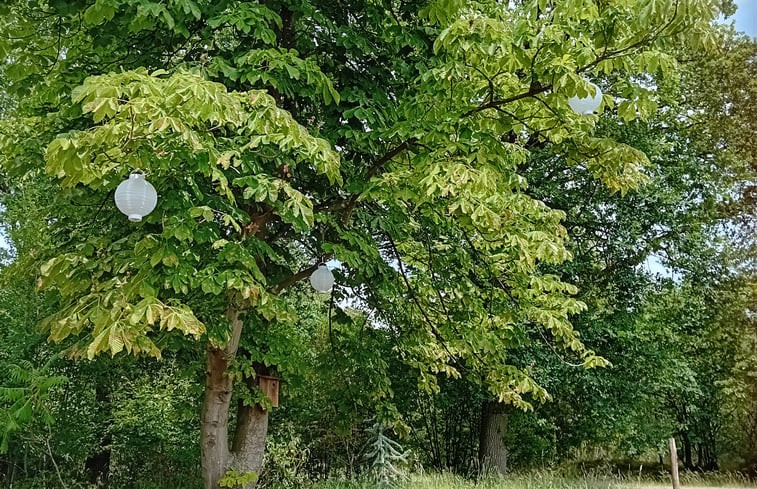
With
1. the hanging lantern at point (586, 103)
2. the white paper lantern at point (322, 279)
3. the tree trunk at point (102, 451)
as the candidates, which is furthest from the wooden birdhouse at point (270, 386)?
the tree trunk at point (102, 451)

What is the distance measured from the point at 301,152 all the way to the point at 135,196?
28.7 inches

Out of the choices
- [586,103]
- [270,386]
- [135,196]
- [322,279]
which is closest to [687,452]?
[270,386]

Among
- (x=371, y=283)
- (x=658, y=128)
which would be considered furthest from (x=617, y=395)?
(x=371, y=283)

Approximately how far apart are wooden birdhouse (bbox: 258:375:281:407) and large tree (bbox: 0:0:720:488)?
11 cm

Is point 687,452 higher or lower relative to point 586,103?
lower

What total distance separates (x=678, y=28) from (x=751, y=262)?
6719mm

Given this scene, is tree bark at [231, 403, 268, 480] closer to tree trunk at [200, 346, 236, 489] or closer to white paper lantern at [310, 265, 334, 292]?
tree trunk at [200, 346, 236, 489]

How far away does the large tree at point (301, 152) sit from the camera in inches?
90.7

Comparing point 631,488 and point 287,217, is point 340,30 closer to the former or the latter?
point 287,217

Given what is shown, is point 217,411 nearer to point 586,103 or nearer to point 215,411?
point 215,411

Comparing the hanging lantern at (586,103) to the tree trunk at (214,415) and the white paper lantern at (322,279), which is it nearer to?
the white paper lantern at (322,279)

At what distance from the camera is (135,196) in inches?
85.6

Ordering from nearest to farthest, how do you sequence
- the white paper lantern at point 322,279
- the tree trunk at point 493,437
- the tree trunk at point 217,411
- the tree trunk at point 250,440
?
1. the white paper lantern at point 322,279
2. the tree trunk at point 217,411
3. the tree trunk at point 250,440
4. the tree trunk at point 493,437

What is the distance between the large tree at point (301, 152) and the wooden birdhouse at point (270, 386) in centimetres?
11
